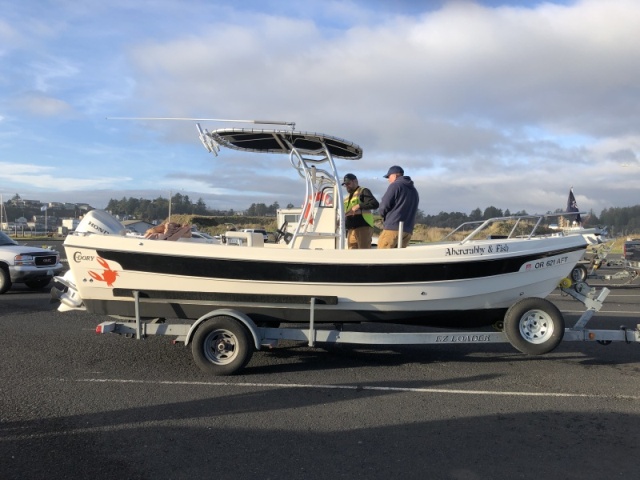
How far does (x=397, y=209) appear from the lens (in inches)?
257

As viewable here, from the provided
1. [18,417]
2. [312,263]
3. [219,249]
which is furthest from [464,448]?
[18,417]

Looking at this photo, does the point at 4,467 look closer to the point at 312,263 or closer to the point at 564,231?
the point at 312,263

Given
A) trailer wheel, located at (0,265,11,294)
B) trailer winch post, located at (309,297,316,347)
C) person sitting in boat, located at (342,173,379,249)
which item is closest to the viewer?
trailer winch post, located at (309,297,316,347)

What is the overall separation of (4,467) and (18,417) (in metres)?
1.01

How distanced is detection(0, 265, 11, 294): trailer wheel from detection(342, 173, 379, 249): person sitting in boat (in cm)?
899

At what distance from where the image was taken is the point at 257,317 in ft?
20.1

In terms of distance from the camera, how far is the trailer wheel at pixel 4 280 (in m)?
12.1

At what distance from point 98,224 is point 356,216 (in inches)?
126

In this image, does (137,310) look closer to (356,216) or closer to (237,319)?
(237,319)

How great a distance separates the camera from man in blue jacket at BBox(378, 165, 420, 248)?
652 centimetres

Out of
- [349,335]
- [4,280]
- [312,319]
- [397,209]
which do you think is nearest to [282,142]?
[397,209]

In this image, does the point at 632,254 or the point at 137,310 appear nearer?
the point at 137,310

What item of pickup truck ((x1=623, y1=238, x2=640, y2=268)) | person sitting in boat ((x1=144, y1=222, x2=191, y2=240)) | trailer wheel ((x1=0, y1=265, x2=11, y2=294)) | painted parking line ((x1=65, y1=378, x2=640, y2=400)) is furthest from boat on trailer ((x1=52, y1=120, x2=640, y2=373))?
pickup truck ((x1=623, y1=238, x2=640, y2=268))

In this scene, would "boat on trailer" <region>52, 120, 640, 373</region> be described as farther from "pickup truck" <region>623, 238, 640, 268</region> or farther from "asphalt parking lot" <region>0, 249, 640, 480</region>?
"pickup truck" <region>623, 238, 640, 268</region>
